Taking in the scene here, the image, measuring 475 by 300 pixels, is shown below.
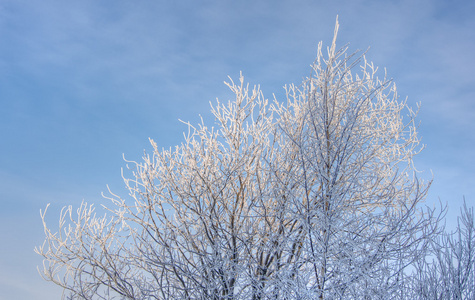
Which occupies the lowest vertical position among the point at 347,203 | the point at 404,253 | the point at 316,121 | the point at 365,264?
the point at 365,264

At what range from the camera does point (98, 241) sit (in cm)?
750

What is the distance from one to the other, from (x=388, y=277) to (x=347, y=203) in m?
1.16

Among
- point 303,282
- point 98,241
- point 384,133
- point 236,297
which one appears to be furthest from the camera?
point 384,133

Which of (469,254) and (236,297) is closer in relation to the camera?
(236,297)

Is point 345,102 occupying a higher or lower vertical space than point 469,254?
higher

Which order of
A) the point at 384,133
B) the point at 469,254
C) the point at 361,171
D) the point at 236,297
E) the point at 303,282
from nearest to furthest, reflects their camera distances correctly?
the point at 303,282 < the point at 361,171 < the point at 236,297 < the point at 469,254 < the point at 384,133

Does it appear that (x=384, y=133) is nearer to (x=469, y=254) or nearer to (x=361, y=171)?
(x=469, y=254)

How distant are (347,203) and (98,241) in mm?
4747

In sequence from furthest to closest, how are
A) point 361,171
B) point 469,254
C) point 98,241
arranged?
point 98,241
point 469,254
point 361,171

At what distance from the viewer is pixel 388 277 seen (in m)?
5.36

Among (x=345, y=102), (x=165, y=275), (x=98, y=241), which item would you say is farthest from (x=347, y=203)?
(x=98, y=241)

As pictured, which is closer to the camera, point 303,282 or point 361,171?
point 303,282

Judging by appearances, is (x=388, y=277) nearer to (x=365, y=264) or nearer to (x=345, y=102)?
(x=365, y=264)

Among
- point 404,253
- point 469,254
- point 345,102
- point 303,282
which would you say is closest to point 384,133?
point 345,102
